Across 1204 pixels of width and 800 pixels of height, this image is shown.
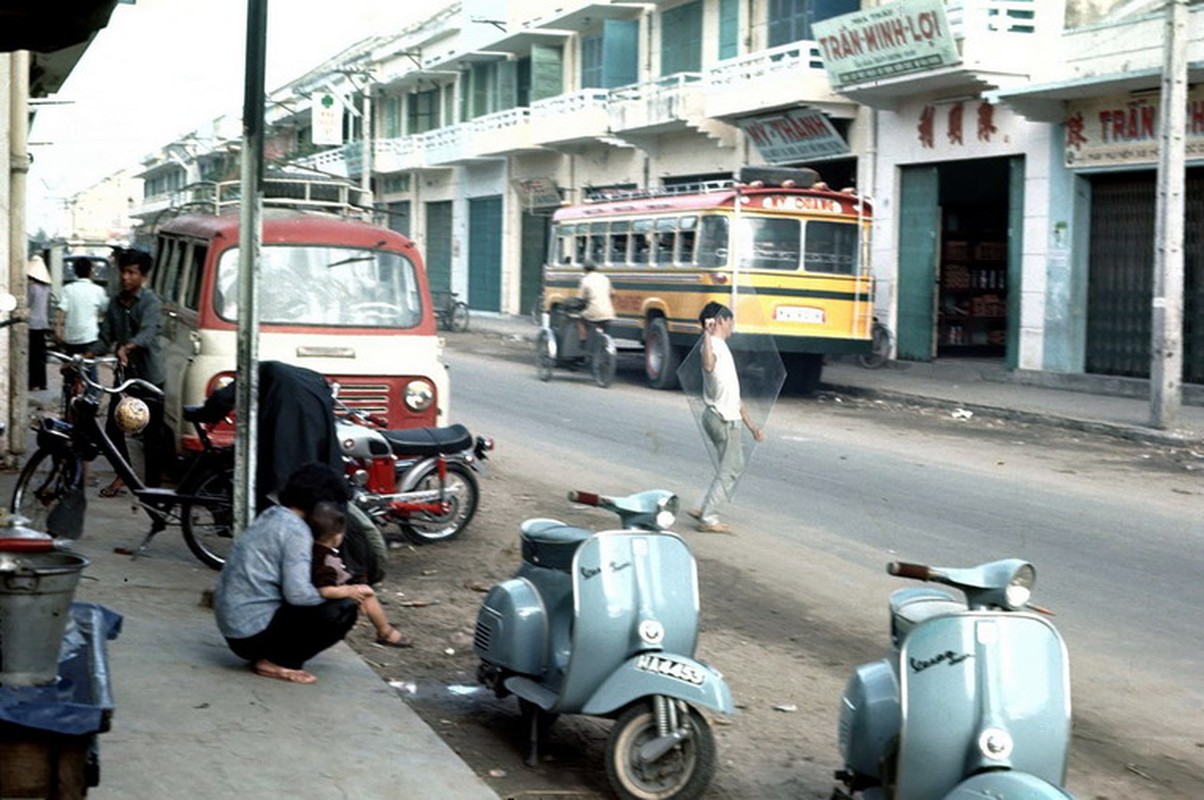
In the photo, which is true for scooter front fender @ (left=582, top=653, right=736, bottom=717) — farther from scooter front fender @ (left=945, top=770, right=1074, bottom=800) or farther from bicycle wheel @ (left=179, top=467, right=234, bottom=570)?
bicycle wheel @ (left=179, top=467, right=234, bottom=570)

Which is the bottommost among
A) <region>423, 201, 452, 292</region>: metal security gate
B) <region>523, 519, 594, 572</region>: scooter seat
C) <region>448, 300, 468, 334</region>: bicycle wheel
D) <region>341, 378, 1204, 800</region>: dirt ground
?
<region>341, 378, 1204, 800</region>: dirt ground

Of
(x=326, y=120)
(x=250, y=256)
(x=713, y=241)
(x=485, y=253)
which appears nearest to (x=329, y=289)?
(x=250, y=256)

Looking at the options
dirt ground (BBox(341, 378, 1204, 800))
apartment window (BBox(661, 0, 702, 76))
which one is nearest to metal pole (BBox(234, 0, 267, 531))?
dirt ground (BBox(341, 378, 1204, 800))

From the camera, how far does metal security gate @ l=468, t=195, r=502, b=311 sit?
49.4m

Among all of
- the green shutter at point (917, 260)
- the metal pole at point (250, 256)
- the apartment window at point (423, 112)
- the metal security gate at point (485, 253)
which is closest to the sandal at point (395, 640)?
the metal pole at point (250, 256)

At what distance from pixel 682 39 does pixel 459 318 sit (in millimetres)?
9309

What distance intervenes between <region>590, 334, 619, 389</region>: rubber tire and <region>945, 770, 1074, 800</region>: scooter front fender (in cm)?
1861

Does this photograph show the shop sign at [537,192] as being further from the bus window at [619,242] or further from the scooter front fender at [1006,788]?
the scooter front fender at [1006,788]

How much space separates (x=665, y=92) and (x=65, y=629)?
31.0 meters

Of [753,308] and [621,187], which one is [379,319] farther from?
[621,187]

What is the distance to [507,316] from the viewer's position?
47.4 meters

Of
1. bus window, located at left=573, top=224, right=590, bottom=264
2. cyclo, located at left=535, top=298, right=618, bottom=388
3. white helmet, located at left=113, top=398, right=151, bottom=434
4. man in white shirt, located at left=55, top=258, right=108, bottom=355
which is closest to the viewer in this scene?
white helmet, located at left=113, top=398, right=151, bottom=434

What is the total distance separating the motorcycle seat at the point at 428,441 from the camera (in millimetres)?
10156

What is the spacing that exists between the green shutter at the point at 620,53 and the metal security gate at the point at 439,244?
51.6ft
